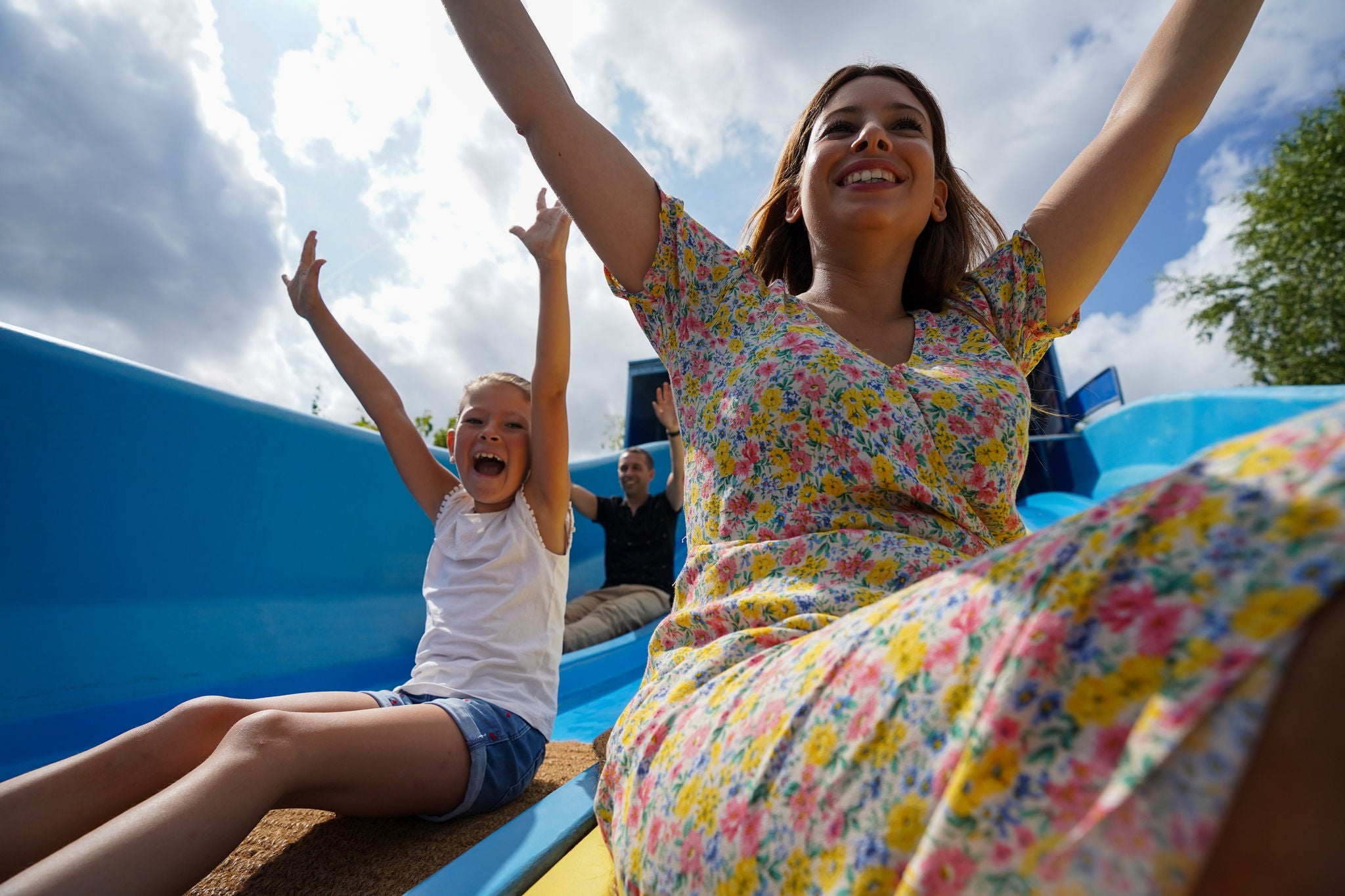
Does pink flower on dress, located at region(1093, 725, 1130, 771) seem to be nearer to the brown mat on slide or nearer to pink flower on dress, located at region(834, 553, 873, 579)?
pink flower on dress, located at region(834, 553, 873, 579)

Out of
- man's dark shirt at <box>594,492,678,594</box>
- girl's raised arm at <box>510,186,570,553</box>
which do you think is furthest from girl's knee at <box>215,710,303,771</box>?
man's dark shirt at <box>594,492,678,594</box>

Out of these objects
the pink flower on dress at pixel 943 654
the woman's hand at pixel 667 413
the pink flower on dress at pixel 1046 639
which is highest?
the woman's hand at pixel 667 413

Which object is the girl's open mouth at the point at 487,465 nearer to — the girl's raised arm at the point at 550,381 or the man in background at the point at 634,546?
the girl's raised arm at the point at 550,381

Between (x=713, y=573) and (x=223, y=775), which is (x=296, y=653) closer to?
(x=223, y=775)

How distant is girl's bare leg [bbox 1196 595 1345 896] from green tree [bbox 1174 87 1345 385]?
10907mm

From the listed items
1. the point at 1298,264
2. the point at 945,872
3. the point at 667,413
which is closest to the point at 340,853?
the point at 945,872

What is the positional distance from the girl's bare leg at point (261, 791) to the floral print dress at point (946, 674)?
44 cm

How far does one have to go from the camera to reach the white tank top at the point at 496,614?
1308 millimetres

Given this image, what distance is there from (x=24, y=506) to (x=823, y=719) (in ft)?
7.71

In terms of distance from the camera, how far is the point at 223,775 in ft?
2.60

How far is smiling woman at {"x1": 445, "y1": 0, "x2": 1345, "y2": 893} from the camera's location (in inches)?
10.7

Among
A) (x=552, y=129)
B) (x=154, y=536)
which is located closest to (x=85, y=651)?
Answer: (x=154, y=536)

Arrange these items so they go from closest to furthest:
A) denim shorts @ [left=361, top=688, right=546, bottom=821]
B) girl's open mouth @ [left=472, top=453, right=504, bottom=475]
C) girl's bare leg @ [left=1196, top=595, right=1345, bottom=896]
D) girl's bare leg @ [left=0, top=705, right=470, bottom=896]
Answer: girl's bare leg @ [left=1196, top=595, right=1345, bottom=896] < girl's bare leg @ [left=0, top=705, right=470, bottom=896] < denim shorts @ [left=361, top=688, right=546, bottom=821] < girl's open mouth @ [left=472, top=453, right=504, bottom=475]

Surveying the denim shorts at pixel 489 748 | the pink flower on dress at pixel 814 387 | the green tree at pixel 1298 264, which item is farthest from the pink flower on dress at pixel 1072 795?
the green tree at pixel 1298 264
